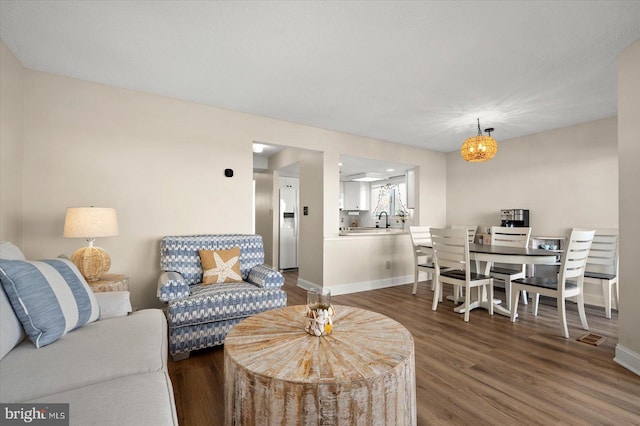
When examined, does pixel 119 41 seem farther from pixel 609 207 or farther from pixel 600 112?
pixel 609 207

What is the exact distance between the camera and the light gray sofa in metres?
0.95

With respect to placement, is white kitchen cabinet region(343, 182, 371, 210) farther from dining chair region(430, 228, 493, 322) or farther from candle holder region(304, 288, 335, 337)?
candle holder region(304, 288, 335, 337)

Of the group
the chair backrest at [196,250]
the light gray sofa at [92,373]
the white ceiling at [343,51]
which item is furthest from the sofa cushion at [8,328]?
the white ceiling at [343,51]

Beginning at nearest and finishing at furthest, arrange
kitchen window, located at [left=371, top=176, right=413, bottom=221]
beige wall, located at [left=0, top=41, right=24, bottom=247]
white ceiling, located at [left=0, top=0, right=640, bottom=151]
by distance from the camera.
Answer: white ceiling, located at [left=0, top=0, right=640, bottom=151], beige wall, located at [left=0, top=41, right=24, bottom=247], kitchen window, located at [left=371, top=176, right=413, bottom=221]

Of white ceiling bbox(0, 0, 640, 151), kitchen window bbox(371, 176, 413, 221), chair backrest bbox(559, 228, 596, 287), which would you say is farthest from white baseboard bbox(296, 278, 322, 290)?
kitchen window bbox(371, 176, 413, 221)

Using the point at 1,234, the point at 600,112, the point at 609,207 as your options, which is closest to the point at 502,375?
the point at 609,207

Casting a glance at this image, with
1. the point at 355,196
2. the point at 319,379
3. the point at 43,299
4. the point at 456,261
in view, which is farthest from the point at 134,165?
the point at 355,196

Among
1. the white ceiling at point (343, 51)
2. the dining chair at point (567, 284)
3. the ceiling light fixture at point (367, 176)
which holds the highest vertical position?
the white ceiling at point (343, 51)

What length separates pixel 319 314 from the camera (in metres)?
1.47

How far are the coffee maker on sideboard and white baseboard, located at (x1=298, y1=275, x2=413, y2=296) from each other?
1.78 metres

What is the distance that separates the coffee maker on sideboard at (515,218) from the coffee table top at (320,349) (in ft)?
12.8

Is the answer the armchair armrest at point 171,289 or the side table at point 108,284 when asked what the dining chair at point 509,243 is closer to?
the armchair armrest at point 171,289

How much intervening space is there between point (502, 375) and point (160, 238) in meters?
3.31

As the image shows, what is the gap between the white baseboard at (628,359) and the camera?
6.81ft
